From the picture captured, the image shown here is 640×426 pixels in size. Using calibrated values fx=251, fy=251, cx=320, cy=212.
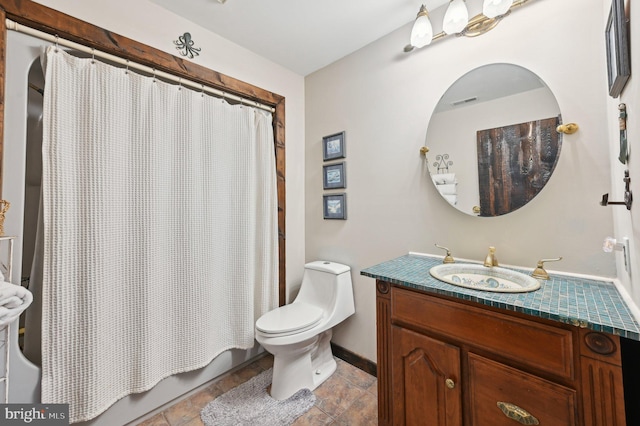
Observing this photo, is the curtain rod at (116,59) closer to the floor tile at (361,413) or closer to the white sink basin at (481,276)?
the white sink basin at (481,276)

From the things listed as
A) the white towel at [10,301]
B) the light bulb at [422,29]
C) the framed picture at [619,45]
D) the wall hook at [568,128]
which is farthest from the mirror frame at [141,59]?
the framed picture at [619,45]

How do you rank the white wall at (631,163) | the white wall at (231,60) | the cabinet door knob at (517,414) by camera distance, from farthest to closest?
the white wall at (231,60) → the cabinet door knob at (517,414) → the white wall at (631,163)

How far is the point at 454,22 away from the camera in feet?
4.25

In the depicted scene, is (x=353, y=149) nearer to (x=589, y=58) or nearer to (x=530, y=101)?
(x=530, y=101)

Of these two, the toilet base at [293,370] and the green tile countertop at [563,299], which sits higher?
the green tile countertop at [563,299]

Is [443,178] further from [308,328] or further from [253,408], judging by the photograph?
[253,408]

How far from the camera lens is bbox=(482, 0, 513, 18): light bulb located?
46.1 inches

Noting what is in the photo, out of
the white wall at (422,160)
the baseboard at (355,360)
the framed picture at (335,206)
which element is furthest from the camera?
the framed picture at (335,206)

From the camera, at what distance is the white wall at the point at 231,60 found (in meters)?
1.34

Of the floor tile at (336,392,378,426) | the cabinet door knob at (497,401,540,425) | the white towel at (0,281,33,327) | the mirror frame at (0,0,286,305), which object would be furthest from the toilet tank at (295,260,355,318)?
the white towel at (0,281,33,327)

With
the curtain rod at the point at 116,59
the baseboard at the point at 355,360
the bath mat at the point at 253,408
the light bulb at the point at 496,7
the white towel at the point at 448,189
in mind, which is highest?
the light bulb at the point at 496,7

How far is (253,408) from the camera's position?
149cm

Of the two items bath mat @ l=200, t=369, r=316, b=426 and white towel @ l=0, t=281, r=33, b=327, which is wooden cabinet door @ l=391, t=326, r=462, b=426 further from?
white towel @ l=0, t=281, r=33, b=327

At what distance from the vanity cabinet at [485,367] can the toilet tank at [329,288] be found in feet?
2.05
